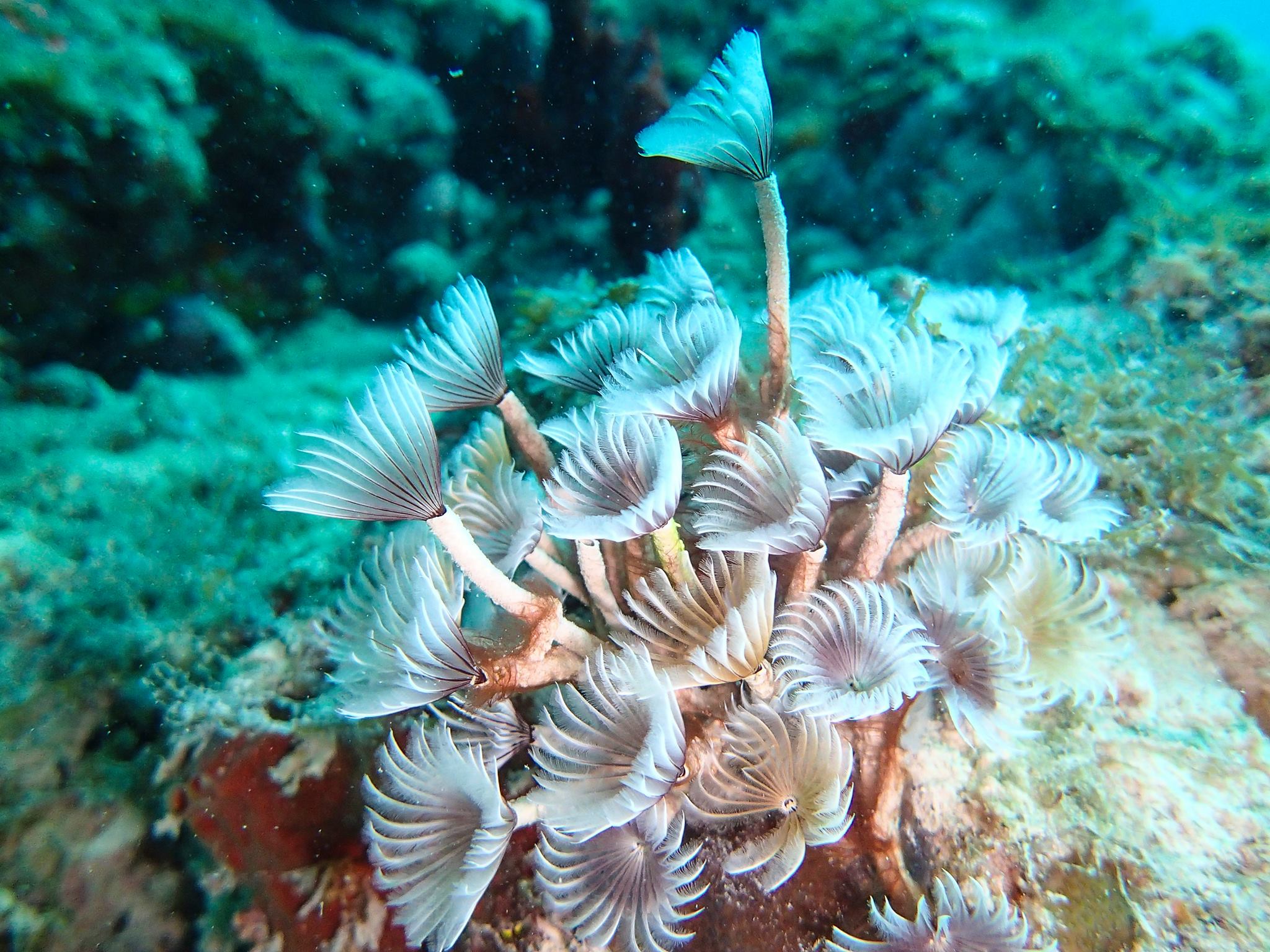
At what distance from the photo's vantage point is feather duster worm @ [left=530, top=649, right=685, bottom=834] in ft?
4.95

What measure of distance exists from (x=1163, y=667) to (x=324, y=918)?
298cm

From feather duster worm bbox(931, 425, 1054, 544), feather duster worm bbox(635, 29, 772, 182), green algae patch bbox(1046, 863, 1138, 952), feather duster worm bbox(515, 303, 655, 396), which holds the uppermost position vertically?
feather duster worm bbox(635, 29, 772, 182)

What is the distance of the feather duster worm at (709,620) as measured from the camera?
1.65 metres

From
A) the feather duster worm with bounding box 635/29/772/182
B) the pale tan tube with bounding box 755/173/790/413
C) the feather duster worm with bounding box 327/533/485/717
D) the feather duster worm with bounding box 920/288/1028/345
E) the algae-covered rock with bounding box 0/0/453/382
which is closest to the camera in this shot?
the feather duster worm with bounding box 327/533/485/717

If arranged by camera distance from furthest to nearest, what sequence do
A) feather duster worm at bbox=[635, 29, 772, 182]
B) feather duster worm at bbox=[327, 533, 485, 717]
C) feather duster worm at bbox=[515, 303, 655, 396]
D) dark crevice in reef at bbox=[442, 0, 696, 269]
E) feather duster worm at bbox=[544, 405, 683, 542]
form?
dark crevice in reef at bbox=[442, 0, 696, 269], feather duster worm at bbox=[515, 303, 655, 396], feather duster worm at bbox=[635, 29, 772, 182], feather duster worm at bbox=[327, 533, 485, 717], feather duster worm at bbox=[544, 405, 683, 542]

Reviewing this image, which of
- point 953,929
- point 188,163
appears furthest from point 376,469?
point 188,163

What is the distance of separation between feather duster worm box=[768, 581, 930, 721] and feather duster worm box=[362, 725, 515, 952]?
0.88 m

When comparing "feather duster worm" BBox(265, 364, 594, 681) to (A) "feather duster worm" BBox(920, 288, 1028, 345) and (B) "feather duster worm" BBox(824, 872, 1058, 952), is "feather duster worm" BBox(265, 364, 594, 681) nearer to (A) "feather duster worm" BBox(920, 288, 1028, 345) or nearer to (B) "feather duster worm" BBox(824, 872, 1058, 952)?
(B) "feather duster worm" BBox(824, 872, 1058, 952)

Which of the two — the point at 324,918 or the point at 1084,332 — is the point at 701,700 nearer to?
the point at 324,918

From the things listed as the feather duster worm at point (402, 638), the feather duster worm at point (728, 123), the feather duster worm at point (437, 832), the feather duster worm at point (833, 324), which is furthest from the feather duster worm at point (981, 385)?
the feather duster worm at point (437, 832)

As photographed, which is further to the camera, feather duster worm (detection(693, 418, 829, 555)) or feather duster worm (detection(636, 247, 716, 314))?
feather duster worm (detection(636, 247, 716, 314))

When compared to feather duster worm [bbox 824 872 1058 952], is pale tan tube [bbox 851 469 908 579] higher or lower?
higher

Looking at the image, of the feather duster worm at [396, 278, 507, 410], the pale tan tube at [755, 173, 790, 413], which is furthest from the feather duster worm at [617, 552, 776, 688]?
the feather duster worm at [396, 278, 507, 410]

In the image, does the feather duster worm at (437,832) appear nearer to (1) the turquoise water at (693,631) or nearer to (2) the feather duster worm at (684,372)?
(1) the turquoise water at (693,631)
